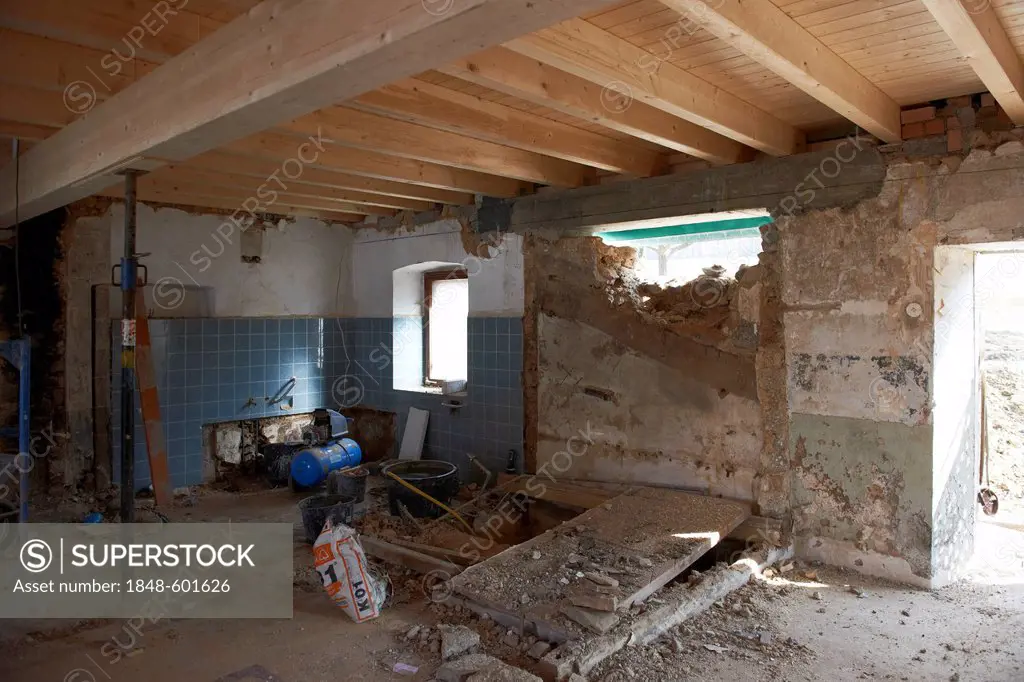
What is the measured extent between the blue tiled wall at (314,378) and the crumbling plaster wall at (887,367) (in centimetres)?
219

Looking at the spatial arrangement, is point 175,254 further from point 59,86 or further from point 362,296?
point 59,86

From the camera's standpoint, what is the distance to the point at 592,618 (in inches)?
113

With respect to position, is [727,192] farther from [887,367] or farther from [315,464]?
[315,464]

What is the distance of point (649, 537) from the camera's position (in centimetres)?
368

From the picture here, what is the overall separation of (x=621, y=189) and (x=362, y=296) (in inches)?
125

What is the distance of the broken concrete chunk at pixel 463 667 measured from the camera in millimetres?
2635

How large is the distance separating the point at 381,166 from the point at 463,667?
9.91 ft

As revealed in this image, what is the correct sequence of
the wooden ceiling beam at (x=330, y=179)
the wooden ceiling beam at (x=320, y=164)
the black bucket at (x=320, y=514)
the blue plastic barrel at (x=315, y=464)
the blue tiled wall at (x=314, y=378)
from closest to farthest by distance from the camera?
1. the wooden ceiling beam at (x=320, y=164)
2. the wooden ceiling beam at (x=330, y=179)
3. the black bucket at (x=320, y=514)
4. the blue tiled wall at (x=314, y=378)
5. the blue plastic barrel at (x=315, y=464)

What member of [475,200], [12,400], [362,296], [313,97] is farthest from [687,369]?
[12,400]

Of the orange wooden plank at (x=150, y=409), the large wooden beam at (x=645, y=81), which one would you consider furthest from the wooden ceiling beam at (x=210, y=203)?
the large wooden beam at (x=645, y=81)

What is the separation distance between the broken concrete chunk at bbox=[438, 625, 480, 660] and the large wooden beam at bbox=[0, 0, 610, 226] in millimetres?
2177

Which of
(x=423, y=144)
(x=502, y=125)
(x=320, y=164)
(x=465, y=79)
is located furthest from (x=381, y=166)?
(x=465, y=79)

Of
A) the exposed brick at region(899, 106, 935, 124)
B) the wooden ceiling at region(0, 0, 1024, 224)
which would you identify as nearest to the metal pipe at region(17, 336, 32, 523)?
the wooden ceiling at region(0, 0, 1024, 224)

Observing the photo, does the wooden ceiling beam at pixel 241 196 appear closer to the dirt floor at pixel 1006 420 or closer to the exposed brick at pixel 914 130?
the exposed brick at pixel 914 130
